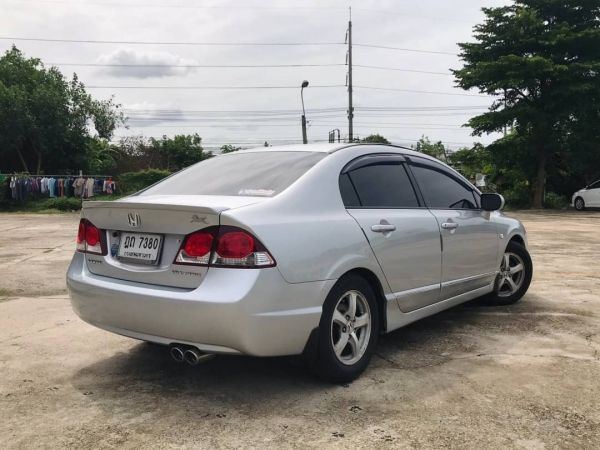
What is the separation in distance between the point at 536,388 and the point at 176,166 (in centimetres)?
4242

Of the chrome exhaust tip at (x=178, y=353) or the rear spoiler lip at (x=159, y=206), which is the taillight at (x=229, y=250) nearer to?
the rear spoiler lip at (x=159, y=206)

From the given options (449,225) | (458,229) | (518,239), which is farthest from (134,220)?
(518,239)

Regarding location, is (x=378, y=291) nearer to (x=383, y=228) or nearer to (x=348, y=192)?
(x=383, y=228)

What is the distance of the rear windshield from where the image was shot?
3.50 metres

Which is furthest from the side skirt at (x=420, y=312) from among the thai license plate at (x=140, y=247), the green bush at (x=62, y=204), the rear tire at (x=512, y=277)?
the green bush at (x=62, y=204)

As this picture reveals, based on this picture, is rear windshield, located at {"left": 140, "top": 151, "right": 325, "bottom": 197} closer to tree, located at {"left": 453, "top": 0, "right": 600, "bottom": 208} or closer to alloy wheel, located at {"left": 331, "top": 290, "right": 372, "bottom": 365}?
alloy wheel, located at {"left": 331, "top": 290, "right": 372, "bottom": 365}

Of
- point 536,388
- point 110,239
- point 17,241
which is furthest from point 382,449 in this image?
point 17,241

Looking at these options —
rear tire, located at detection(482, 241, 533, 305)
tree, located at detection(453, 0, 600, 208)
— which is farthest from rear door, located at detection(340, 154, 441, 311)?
tree, located at detection(453, 0, 600, 208)

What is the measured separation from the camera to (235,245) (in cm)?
294

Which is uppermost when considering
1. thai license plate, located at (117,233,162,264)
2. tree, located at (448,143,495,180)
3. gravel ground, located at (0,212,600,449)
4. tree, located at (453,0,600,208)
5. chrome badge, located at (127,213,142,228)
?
tree, located at (453,0,600,208)

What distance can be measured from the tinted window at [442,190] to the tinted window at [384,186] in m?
0.21

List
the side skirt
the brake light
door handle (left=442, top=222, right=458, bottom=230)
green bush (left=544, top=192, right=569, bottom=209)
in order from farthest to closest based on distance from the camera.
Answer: green bush (left=544, top=192, right=569, bottom=209), door handle (left=442, top=222, right=458, bottom=230), the side skirt, the brake light

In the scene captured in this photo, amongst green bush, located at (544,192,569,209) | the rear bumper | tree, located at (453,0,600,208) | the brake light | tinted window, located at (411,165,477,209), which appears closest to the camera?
the rear bumper

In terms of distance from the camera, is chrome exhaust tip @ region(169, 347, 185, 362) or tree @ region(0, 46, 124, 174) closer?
chrome exhaust tip @ region(169, 347, 185, 362)
